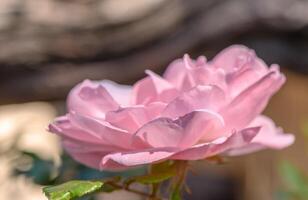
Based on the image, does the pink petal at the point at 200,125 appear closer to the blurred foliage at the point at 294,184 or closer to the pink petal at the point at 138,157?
the pink petal at the point at 138,157

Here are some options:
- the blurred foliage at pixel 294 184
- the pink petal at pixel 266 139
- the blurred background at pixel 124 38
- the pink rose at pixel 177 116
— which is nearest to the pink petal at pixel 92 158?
the pink rose at pixel 177 116

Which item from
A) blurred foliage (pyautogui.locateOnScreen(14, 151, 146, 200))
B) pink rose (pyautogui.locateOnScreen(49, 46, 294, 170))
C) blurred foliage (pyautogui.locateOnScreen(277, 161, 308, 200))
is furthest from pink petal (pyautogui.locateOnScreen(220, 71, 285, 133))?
blurred foliage (pyautogui.locateOnScreen(277, 161, 308, 200))

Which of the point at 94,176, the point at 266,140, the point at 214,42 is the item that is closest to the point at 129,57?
the point at 214,42

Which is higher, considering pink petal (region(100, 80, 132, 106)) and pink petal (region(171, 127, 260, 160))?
pink petal (region(100, 80, 132, 106))

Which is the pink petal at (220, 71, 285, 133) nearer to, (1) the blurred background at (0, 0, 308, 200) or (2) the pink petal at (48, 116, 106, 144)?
(2) the pink petal at (48, 116, 106, 144)

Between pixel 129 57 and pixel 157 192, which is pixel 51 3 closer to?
pixel 129 57

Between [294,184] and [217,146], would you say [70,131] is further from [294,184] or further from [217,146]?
[294,184]
